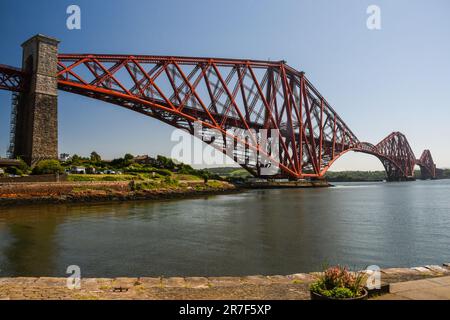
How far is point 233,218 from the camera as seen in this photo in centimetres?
2864

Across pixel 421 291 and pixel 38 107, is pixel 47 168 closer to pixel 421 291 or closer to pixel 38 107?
pixel 38 107

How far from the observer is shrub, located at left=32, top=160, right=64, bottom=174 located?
1571 inches

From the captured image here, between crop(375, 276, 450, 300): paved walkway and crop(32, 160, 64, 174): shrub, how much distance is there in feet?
136

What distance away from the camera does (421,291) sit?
7.25 m

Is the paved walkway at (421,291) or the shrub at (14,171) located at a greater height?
the shrub at (14,171)

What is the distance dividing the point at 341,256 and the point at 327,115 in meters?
98.8

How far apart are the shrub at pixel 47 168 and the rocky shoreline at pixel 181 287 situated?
34.5 metres

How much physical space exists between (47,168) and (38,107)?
354 inches

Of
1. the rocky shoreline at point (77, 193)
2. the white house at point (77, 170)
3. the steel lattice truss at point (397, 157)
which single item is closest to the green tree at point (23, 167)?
the rocky shoreline at point (77, 193)

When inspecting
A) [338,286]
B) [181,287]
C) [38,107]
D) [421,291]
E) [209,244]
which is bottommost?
[209,244]

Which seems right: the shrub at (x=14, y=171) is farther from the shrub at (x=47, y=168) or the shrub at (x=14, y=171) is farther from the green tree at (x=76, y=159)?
the green tree at (x=76, y=159)

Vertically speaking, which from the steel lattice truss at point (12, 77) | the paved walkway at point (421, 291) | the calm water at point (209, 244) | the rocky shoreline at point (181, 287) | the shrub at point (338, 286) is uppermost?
the steel lattice truss at point (12, 77)

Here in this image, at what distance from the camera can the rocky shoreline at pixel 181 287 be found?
25.9ft

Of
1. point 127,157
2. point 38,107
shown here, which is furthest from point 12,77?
point 127,157
